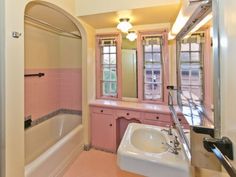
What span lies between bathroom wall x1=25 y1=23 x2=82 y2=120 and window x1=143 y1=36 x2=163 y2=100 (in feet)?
4.24

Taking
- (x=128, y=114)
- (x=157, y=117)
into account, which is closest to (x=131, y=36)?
(x=128, y=114)

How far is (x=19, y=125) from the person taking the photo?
169 cm

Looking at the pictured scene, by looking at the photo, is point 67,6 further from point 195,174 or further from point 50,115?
point 195,174

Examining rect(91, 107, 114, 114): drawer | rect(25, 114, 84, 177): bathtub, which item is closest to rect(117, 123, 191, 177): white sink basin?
rect(25, 114, 84, 177): bathtub

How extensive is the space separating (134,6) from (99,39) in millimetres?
1188

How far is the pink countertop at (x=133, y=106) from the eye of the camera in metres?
2.72

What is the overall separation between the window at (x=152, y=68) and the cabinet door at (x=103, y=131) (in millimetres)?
769

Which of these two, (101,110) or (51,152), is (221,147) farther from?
(101,110)

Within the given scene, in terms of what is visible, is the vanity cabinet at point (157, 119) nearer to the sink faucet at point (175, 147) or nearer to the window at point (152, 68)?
the window at point (152, 68)

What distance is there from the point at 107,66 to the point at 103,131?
118 centimetres

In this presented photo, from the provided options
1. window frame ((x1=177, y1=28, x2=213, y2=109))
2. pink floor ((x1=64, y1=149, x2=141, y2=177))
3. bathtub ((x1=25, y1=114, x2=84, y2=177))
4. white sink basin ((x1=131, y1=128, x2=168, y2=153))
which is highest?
window frame ((x1=177, y1=28, x2=213, y2=109))

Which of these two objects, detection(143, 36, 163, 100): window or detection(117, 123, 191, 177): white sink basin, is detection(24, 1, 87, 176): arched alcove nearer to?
detection(143, 36, 163, 100): window

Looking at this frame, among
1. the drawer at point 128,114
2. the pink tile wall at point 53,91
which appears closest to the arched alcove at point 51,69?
the pink tile wall at point 53,91

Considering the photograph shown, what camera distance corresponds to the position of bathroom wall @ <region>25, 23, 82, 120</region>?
297 cm
